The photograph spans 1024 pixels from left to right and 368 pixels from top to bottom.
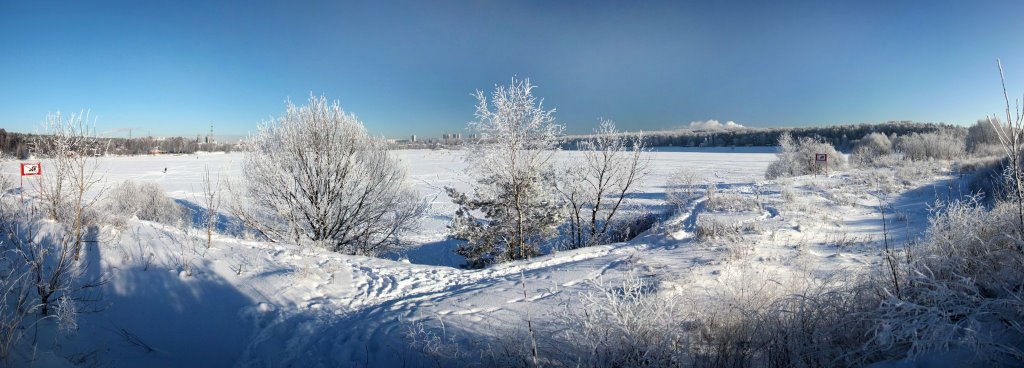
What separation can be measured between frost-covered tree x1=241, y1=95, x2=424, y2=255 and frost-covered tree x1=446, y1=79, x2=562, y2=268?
3102mm

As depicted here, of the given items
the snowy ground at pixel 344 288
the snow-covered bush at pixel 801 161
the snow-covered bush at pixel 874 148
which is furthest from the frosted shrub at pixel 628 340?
the snow-covered bush at pixel 874 148

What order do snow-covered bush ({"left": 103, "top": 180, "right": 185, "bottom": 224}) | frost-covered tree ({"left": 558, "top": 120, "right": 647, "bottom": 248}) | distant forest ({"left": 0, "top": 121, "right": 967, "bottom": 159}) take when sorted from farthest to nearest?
distant forest ({"left": 0, "top": 121, "right": 967, "bottom": 159}), snow-covered bush ({"left": 103, "top": 180, "right": 185, "bottom": 224}), frost-covered tree ({"left": 558, "top": 120, "right": 647, "bottom": 248})

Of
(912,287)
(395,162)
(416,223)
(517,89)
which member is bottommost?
(416,223)

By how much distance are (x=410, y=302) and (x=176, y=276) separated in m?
3.31

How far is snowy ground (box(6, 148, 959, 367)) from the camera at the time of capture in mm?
4176

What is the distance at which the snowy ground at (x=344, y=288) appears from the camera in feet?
13.7

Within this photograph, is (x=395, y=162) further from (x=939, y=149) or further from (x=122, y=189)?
(x=939, y=149)

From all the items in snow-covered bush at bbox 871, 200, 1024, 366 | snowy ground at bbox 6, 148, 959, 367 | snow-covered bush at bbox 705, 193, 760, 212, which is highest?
snow-covered bush at bbox 871, 200, 1024, 366

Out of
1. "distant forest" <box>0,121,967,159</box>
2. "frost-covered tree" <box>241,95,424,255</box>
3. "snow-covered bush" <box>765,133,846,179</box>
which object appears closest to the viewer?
"frost-covered tree" <box>241,95,424,255</box>

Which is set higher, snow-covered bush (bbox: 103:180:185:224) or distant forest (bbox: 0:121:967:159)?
distant forest (bbox: 0:121:967:159)

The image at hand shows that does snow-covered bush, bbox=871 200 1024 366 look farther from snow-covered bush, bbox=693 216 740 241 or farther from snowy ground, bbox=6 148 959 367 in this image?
snow-covered bush, bbox=693 216 740 241

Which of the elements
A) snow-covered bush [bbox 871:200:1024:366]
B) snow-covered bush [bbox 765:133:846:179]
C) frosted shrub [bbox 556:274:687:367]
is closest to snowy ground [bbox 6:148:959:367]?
snow-covered bush [bbox 871:200:1024:366]

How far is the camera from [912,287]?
123 inches

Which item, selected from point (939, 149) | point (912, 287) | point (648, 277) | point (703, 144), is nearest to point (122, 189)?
point (648, 277)
